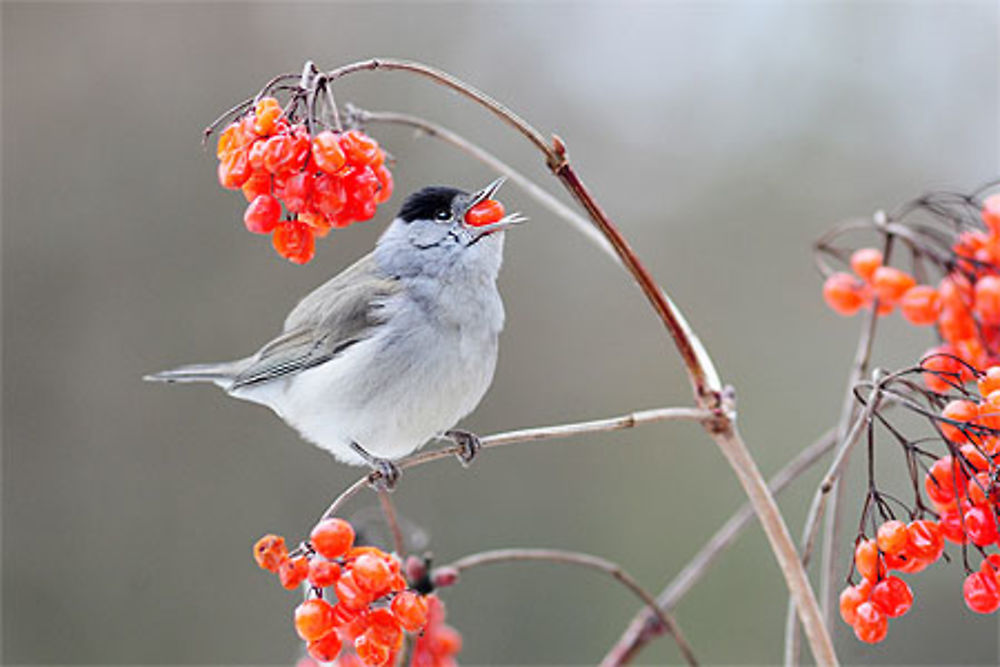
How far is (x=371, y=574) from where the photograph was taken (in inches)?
43.6

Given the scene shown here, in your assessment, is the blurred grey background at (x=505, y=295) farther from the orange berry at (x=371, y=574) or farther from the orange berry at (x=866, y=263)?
the orange berry at (x=371, y=574)

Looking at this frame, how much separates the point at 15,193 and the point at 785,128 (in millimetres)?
3132

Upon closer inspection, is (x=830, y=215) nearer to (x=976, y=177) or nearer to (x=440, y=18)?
(x=976, y=177)

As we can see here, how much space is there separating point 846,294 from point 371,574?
37.3 inches

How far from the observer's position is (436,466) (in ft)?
13.1

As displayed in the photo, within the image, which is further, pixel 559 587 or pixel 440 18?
pixel 440 18

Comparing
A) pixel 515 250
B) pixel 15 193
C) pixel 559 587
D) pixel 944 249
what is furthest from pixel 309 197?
pixel 15 193

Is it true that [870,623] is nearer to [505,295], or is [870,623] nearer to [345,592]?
[345,592]

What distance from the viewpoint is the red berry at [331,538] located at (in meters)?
1.11

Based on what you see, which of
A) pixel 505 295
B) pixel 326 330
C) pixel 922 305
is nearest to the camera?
pixel 922 305

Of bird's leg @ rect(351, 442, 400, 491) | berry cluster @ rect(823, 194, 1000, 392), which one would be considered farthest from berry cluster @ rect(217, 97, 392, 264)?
berry cluster @ rect(823, 194, 1000, 392)

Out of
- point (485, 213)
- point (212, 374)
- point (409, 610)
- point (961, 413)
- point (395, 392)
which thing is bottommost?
point (961, 413)

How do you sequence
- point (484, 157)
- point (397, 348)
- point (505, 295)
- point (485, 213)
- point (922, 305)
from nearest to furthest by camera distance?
point (484, 157)
point (922, 305)
point (485, 213)
point (397, 348)
point (505, 295)

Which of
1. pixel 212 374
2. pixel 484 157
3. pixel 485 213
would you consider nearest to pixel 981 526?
pixel 484 157
